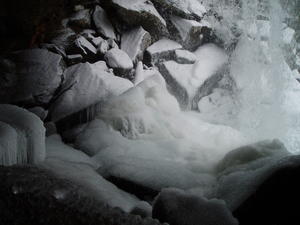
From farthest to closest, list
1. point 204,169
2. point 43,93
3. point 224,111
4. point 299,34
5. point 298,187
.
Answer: point 299,34 < point 224,111 < point 43,93 < point 204,169 < point 298,187

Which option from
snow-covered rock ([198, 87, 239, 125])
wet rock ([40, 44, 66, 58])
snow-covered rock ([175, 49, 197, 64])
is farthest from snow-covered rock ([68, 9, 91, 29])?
snow-covered rock ([198, 87, 239, 125])

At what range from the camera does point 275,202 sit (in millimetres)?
2242

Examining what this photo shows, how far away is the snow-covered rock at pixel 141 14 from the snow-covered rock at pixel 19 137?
13.8ft

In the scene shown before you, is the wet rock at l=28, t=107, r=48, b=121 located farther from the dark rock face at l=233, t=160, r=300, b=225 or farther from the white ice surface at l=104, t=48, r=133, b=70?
the dark rock face at l=233, t=160, r=300, b=225

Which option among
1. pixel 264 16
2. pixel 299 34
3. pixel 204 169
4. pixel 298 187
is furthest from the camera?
pixel 299 34

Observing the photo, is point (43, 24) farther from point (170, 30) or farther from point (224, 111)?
point (224, 111)

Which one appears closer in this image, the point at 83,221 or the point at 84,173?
the point at 83,221

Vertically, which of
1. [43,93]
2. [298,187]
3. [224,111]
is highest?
[298,187]

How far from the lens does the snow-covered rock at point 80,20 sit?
6426 mm

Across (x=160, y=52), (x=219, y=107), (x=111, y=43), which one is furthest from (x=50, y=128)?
(x=219, y=107)

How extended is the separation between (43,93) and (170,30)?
11.5ft

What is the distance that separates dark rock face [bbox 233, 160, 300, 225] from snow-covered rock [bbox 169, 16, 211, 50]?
5.24 meters

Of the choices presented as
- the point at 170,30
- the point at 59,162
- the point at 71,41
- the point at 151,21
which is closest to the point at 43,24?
the point at 71,41

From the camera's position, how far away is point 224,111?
6711mm
